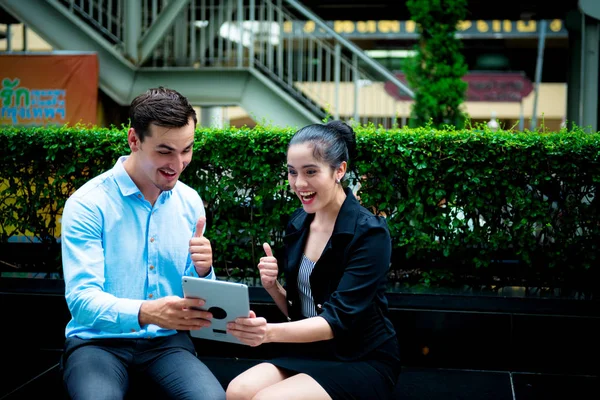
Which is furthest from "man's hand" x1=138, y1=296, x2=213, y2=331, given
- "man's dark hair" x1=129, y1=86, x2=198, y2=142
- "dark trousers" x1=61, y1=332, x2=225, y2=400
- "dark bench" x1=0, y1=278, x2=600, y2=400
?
"dark bench" x1=0, y1=278, x2=600, y2=400

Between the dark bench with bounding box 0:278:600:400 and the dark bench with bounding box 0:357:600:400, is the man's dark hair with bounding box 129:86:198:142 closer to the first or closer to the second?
the dark bench with bounding box 0:357:600:400

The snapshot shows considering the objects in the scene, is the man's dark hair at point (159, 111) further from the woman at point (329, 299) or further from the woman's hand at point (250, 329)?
the woman's hand at point (250, 329)

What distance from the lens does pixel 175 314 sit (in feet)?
8.80

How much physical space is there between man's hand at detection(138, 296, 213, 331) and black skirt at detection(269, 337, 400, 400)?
59 centimetres

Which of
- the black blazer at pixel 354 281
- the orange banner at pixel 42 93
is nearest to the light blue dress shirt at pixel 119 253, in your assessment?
the black blazer at pixel 354 281

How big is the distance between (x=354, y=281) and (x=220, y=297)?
666mm

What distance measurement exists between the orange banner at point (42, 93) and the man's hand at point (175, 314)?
7.86m

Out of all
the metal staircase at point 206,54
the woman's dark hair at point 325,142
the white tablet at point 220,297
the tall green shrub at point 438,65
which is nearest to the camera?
the white tablet at point 220,297

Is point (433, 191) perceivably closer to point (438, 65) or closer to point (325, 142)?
point (325, 142)

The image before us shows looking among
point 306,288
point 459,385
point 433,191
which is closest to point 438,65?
point 433,191

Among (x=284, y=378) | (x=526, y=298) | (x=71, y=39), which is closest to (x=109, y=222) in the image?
(x=284, y=378)

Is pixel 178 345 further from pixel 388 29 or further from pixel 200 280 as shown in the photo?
pixel 388 29

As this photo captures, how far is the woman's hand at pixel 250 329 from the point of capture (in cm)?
266

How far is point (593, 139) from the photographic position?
15.3 feet
